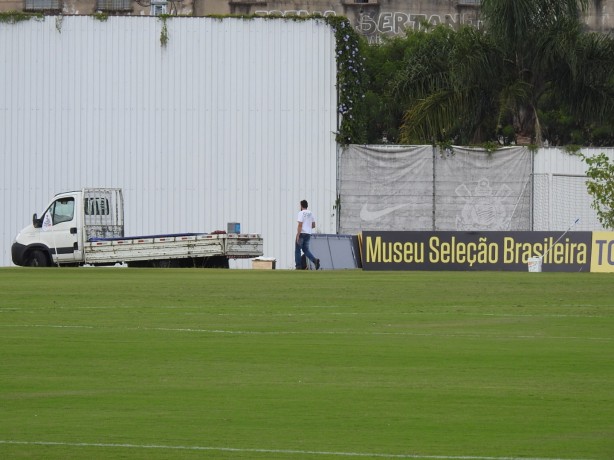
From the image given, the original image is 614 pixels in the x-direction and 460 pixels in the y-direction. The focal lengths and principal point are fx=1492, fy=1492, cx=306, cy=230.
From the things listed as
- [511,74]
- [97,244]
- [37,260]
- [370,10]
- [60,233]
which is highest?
[370,10]

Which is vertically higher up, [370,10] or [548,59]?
[370,10]

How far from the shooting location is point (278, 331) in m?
18.7

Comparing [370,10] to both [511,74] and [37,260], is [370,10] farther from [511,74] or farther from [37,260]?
[37,260]

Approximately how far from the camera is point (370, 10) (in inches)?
3265

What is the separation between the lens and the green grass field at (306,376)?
9906 mm

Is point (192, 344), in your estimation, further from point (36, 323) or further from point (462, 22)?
point (462, 22)

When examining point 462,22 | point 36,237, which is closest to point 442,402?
point 36,237

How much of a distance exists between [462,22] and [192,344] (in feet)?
221

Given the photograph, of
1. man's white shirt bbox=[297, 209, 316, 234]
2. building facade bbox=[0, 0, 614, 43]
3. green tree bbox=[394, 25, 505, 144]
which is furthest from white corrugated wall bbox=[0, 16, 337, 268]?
building facade bbox=[0, 0, 614, 43]

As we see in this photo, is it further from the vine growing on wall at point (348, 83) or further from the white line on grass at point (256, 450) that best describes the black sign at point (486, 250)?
the white line on grass at point (256, 450)

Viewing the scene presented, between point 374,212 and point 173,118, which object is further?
point 173,118

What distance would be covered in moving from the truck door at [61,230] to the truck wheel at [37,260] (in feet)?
1.31

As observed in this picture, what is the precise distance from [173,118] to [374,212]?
800 centimetres

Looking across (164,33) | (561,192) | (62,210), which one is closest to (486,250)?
(62,210)
